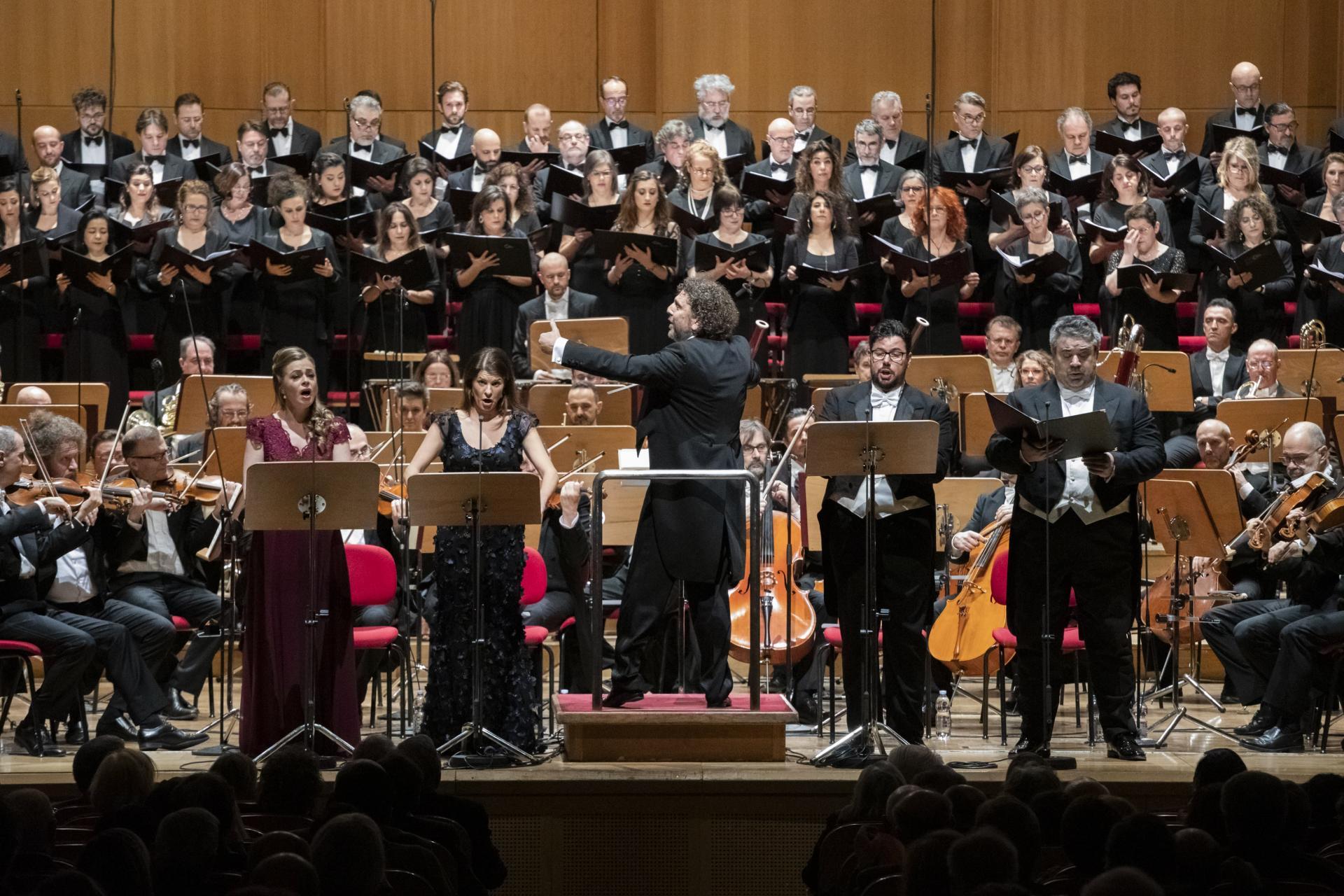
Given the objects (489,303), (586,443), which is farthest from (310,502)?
(489,303)

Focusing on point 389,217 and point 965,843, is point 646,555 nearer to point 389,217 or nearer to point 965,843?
point 965,843

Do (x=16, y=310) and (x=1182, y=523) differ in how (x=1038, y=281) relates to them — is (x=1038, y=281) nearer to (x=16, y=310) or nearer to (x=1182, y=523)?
(x=1182, y=523)

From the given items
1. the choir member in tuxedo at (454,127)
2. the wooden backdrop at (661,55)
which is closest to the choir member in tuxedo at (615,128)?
the choir member in tuxedo at (454,127)

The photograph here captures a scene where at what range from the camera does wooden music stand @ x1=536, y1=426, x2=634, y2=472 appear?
638 cm

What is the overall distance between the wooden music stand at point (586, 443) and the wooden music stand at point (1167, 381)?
2086 mm

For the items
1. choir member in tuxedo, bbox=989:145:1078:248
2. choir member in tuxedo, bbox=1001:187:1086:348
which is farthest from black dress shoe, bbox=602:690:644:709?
choir member in tuxedo, bbox=989:145:1078:248

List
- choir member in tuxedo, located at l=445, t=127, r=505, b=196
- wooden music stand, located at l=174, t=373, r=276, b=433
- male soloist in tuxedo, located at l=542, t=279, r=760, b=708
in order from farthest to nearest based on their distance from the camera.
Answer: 1. choir member in tuxedo, located at l=445, t=127, r=505, b=196
2. wooden music stand, located at l=174, t=373, r=276, b=433
3. male soloist in tuxedo, located at l=542, t=279, r=760, b=708

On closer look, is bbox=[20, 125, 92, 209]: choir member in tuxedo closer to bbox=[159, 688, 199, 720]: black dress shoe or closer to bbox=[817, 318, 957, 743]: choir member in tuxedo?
bbox=[159, 688, 199, 720]: black dress shoe

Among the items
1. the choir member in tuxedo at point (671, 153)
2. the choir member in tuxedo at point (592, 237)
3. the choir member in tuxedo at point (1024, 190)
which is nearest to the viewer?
the choir member in tuxedo at point (592, 237)

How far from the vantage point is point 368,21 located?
11.9 meters

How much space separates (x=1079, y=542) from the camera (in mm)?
5016

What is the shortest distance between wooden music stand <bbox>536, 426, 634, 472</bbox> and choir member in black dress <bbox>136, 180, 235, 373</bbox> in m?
2.74

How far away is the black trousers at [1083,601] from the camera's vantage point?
5.01 meters

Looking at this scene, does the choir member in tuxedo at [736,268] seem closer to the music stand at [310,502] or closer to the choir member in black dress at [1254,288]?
the choir member in black dress at [1254,288]
